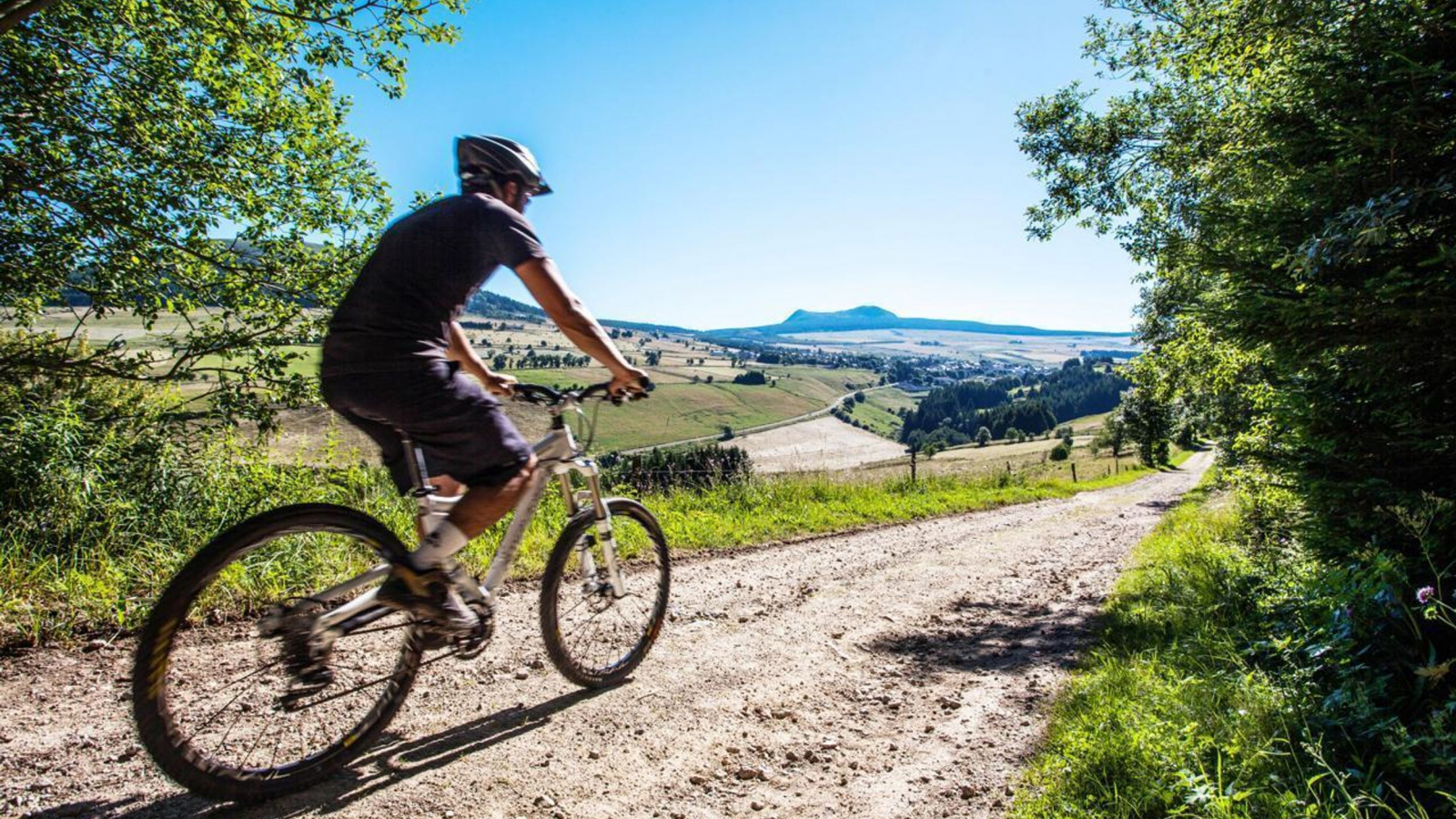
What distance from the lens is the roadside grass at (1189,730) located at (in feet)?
8.09

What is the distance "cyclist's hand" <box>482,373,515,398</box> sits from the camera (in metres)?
3.80

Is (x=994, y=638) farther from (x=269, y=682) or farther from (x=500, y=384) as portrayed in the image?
(x=269, y=682)

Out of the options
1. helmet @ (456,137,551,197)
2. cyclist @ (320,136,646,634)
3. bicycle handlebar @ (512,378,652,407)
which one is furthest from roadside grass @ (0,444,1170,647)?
helmet @ (456,137,551,197)

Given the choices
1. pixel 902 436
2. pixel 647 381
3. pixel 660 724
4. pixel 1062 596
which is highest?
pixel 647 381

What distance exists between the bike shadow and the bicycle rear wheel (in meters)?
0.07

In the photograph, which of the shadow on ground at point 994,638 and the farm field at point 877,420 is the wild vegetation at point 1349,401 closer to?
the shadow on ground at point 994,638

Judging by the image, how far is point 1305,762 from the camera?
8.80ft

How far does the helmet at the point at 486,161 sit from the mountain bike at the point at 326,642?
117 cm

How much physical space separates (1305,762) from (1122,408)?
3060 inches

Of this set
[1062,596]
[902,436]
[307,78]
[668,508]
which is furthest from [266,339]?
[902,436]

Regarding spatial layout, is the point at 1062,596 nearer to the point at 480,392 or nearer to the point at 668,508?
the point at 668,508

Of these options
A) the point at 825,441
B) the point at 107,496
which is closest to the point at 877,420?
the point at 825,441

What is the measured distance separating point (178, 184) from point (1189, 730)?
405 inches

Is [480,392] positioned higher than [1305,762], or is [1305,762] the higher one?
[480,392]
